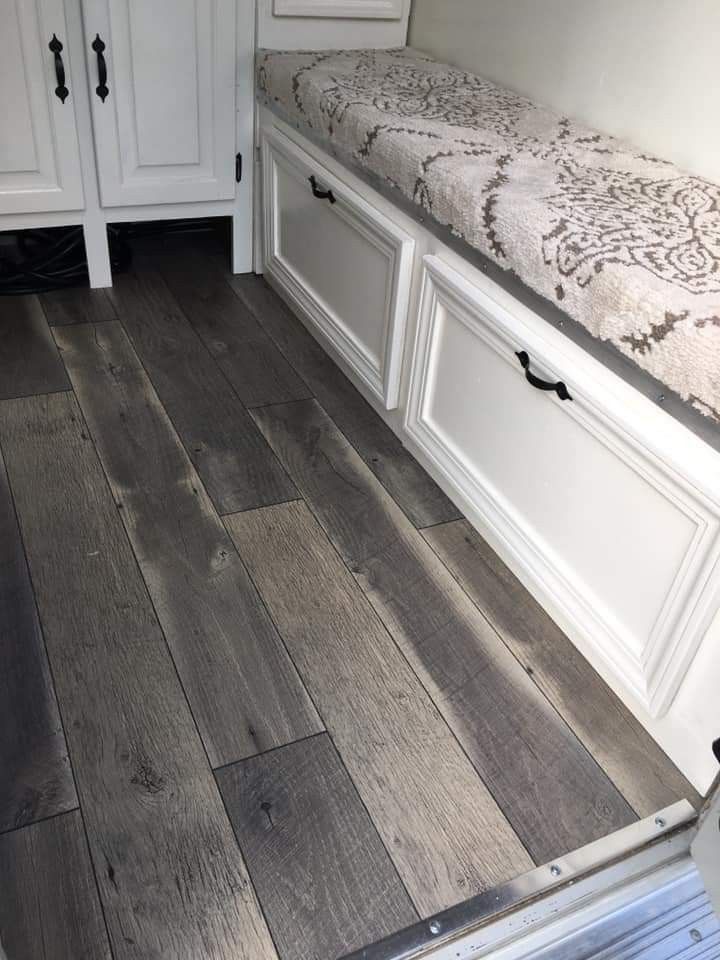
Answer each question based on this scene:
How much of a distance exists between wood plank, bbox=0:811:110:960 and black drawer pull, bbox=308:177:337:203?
1400mm

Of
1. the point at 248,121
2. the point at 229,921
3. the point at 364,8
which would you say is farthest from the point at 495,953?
the point at 364,8

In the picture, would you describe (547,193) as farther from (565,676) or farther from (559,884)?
(559,884)

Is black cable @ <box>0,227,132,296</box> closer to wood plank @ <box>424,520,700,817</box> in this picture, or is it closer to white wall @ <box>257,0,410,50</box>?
white wall @ <box>257,0,410,50</box>

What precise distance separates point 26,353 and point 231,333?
20.8 inches

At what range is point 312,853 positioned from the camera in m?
1.09

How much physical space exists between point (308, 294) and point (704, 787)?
151 cm

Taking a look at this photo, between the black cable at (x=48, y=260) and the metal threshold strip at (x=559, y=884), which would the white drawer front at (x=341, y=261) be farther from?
the metal threshold strip at (x=559, y=884)

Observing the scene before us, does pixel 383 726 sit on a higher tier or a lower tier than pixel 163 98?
lower

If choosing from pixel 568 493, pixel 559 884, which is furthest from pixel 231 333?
pixel 559 884

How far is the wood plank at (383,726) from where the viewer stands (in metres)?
1.10

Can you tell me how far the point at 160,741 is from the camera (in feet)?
3.96

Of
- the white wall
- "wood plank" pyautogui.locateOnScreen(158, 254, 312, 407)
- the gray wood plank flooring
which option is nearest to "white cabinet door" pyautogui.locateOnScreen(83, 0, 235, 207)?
the white wall

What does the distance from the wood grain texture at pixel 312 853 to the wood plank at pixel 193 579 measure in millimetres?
47

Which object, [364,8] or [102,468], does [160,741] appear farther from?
[364,8]
